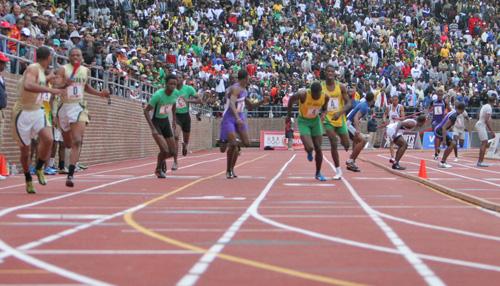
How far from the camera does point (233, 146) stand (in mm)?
15961

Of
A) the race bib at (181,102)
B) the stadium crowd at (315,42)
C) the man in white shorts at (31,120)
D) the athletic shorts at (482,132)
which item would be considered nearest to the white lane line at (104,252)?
the man in white shorts at (31,120)

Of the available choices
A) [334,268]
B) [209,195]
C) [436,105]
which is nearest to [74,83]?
[209,195]

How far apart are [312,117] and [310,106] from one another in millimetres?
242

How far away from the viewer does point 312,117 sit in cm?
1612

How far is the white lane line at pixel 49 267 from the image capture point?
528 cm

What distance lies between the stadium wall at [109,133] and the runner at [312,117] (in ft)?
18.2

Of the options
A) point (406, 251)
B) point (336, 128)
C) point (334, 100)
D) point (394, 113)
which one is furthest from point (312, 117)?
point (406, 251)

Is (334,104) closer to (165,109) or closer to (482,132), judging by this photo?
(165,109)

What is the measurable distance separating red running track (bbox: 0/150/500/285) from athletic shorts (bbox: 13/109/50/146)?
32.4 inches

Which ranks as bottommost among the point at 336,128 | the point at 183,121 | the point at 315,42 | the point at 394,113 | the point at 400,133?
the point at 400,133

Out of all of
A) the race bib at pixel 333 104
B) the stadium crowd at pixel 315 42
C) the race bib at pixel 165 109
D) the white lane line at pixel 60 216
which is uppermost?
the stadium crowd at pixel 315 42

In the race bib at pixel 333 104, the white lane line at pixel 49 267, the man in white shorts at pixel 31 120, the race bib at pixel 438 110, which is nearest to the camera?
→ the white lane line at pixel 49 267

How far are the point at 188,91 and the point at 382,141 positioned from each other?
28707mm

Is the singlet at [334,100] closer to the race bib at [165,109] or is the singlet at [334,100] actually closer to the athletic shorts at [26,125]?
the race bib at [165,109]
